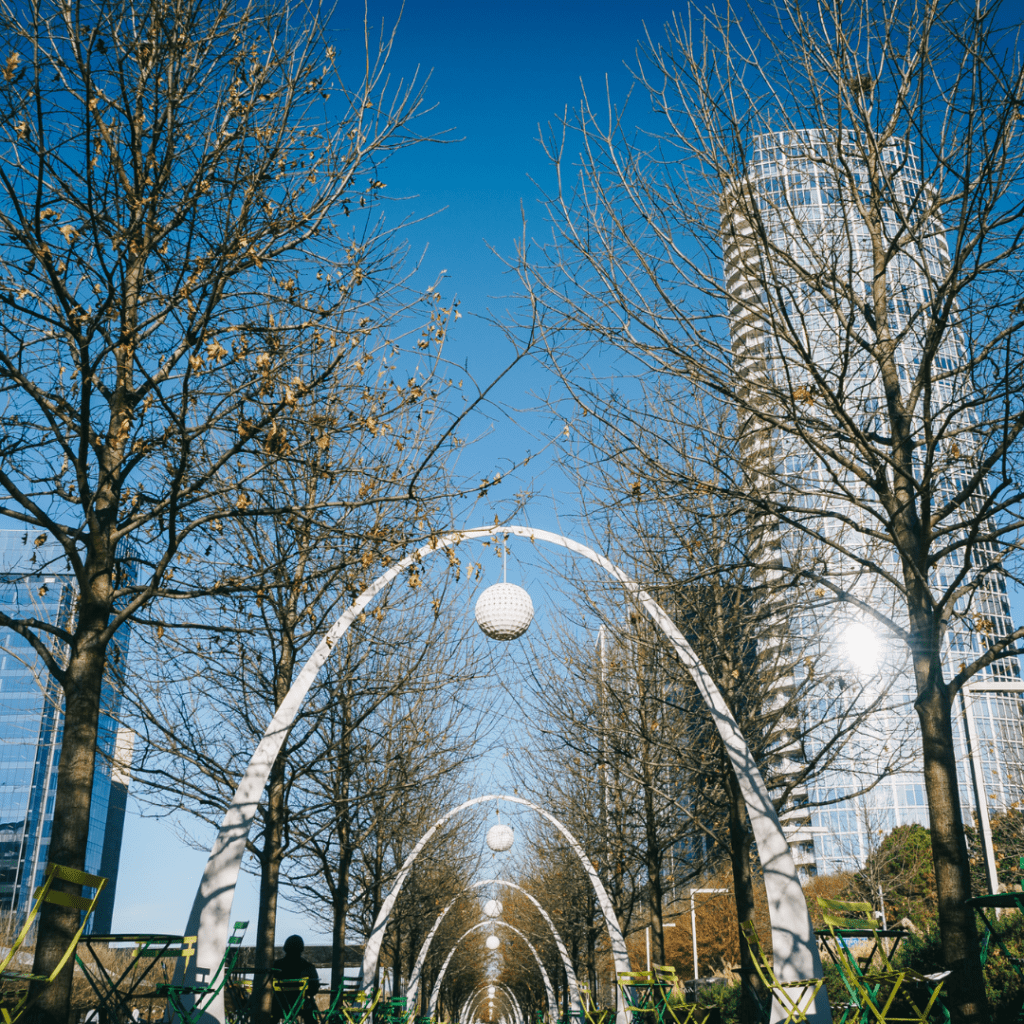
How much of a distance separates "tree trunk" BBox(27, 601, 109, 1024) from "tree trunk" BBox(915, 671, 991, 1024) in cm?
487

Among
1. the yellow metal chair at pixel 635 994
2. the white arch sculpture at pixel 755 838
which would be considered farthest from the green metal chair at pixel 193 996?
the yellow metal chair at pixel 635 994

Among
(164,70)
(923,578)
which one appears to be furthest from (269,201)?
(923,578)

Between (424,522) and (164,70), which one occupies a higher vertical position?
(164,70)

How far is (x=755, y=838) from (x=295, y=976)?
5.67 meters

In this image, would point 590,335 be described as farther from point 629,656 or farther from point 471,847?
point 471,847

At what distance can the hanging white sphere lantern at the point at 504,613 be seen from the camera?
8453mm

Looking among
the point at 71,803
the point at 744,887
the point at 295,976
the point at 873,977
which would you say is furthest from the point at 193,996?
the point at 744,887

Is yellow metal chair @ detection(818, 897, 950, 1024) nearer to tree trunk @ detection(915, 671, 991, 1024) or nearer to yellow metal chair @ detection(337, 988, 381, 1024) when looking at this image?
tree trunk @ detection(915, 671, 991, 1024)

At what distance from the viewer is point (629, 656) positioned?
13438 millimetres

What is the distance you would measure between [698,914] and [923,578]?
144ft

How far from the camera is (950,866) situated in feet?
16.6

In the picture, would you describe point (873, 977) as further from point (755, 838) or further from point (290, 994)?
point (290, 994)

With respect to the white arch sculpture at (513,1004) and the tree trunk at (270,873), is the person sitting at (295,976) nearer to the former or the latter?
the tree trunk at (270,873)

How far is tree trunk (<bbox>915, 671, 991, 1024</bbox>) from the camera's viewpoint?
15.9 ft
